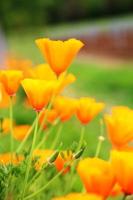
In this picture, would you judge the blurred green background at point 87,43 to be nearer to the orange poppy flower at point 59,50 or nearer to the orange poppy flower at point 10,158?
the orange poppy flower at point 10,158

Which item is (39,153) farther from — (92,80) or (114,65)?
(114,65)

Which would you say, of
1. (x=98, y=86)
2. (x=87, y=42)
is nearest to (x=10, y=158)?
(x=98, y=86)

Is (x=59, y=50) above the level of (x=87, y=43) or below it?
above

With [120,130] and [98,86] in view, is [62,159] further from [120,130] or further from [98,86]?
[98,86]

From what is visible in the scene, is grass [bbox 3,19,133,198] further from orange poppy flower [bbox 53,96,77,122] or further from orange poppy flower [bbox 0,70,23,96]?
orange poppy flower [bbox 0,70,23,96]

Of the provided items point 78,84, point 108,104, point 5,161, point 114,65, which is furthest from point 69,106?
point 114,65

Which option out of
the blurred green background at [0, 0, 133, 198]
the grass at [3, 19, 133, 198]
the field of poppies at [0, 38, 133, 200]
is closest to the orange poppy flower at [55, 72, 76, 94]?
the field of poppies at [0, 38, 133, 200]
